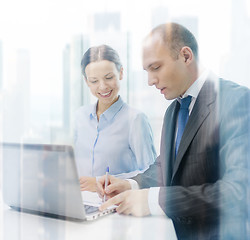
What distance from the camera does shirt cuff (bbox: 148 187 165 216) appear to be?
3.19ft

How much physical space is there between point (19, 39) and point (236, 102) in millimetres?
969

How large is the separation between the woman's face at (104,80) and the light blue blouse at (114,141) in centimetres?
4

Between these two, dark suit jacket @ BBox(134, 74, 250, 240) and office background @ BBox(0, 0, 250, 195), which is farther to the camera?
office background @ BBox(0, 0, 250, 195)

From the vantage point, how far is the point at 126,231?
84 cm

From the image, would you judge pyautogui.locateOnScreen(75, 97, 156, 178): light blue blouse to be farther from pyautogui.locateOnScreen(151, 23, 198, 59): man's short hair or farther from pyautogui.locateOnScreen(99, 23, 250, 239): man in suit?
pyautogui.locateOnScreen(151, 23, 198, 59): man's short hair

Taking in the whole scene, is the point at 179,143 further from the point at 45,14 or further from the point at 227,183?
the point at 45,14

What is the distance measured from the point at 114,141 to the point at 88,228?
482mm

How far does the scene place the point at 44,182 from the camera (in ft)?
2.92

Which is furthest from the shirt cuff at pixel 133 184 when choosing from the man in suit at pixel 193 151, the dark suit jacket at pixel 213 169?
the dark suit jacket at pixel 213 169

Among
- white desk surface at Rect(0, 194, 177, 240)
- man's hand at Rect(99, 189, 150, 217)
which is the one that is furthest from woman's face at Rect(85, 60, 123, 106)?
white desk surface at Rect(0, 194, 177, 240)

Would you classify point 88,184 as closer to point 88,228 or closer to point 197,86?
point 88,228

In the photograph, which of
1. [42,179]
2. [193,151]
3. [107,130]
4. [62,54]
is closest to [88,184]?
[107,130]

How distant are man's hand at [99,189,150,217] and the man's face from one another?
37cm

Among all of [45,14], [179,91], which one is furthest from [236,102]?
[45,14]
